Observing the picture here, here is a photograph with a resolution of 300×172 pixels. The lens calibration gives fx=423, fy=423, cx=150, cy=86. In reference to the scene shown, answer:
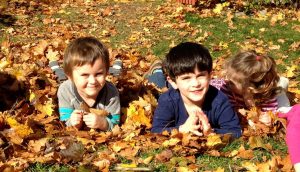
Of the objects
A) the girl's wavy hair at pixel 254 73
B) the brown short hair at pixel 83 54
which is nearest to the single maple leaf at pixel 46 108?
the brown short hair at pixel 83 54

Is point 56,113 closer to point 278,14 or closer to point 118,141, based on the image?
point 118,141

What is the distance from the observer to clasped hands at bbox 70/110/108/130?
3.63 m

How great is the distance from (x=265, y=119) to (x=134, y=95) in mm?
1410

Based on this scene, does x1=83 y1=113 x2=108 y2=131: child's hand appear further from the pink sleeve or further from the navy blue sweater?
the pink sleeve

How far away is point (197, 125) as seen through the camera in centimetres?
→ 350

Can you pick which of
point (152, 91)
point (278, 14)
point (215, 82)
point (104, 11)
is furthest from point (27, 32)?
point (278, 14)

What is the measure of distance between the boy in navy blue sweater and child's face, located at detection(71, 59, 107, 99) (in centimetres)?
56

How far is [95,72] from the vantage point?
362 centimetres

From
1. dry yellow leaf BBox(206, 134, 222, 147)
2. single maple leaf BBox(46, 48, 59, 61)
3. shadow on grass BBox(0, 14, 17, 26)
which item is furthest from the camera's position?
shadow on grass BBox(0, 14, 17, 26)

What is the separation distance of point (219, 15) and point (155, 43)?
104 inches

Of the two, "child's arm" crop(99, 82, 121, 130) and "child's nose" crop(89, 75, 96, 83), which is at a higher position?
"child's nose" crop(89, 75, 96, 83)

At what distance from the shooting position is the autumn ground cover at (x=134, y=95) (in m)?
3.15

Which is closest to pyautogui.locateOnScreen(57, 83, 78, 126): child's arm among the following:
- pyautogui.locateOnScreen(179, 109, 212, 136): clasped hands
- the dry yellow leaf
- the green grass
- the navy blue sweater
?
the navy blue sweater

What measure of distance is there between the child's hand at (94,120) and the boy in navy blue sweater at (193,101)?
454 mm
